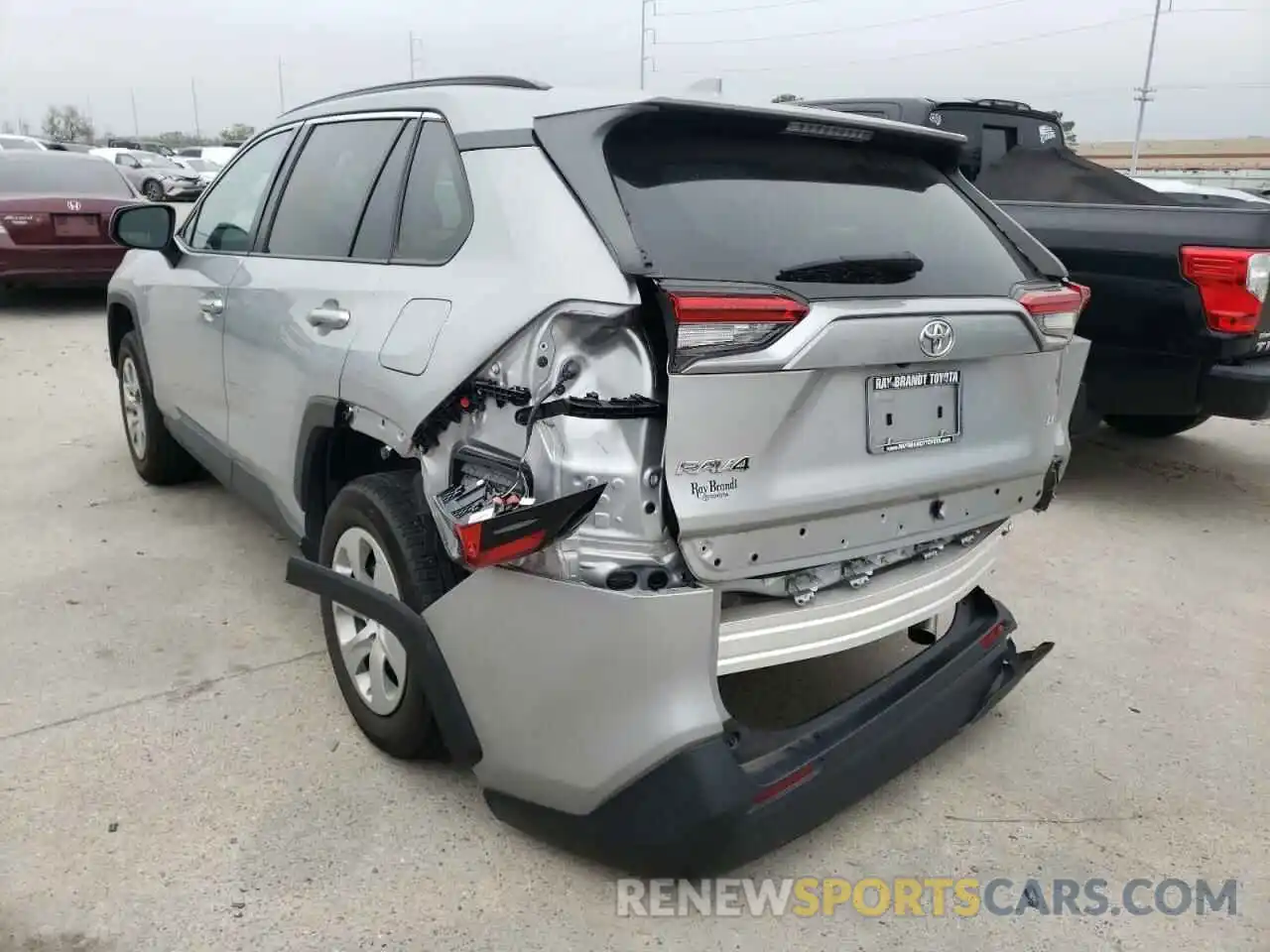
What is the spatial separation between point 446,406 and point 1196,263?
3960 mm

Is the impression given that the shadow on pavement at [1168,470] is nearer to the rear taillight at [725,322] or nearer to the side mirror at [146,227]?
the rear taillight at [725,322]

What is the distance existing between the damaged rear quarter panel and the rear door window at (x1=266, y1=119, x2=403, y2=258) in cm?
55

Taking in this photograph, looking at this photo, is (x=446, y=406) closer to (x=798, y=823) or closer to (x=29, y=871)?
(x=798, y=823)

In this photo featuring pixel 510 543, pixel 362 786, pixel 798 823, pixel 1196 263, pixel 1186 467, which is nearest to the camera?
pixel 510 543

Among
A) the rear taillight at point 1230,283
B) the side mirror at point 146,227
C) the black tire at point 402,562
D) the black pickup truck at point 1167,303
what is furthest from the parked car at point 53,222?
the rear taillight at point 1230,283

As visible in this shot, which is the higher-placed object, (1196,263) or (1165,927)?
(1196,263)

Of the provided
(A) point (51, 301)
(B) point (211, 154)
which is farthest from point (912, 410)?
(B) point (211, 154)

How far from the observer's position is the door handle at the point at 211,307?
3.73m

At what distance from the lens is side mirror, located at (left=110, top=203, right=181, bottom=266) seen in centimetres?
423

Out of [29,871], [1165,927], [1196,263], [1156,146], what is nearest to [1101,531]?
[1196,263]

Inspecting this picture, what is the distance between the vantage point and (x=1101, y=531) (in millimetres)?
5016

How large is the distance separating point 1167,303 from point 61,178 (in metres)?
10.2

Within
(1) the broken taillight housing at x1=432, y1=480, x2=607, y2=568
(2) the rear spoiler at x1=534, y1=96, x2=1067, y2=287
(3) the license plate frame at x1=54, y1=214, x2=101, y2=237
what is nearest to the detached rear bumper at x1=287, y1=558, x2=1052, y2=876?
(1) the broken taillight housing at x1=432, y1=480, x2=607, y2=568

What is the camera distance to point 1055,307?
2.75 metres
